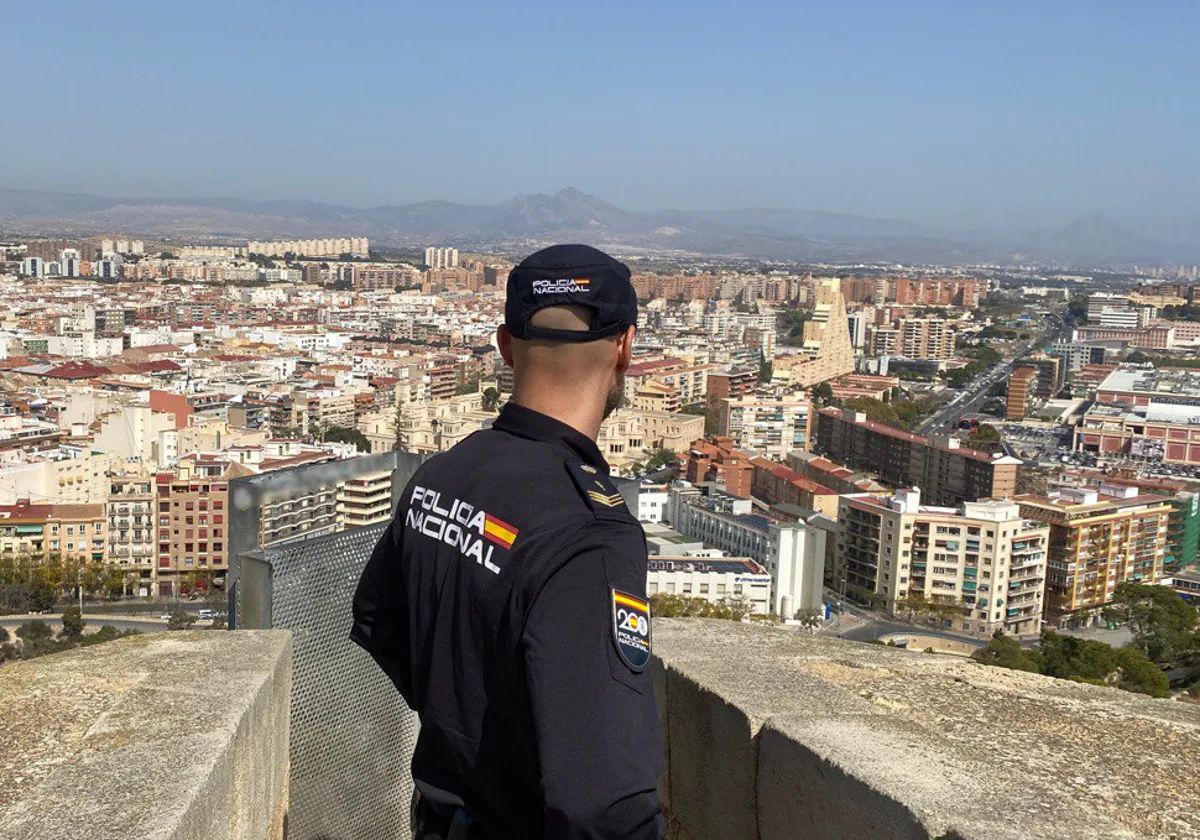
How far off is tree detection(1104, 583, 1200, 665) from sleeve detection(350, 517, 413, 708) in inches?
411

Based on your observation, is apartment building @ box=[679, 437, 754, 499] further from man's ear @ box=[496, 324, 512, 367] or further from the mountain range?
the mountain range

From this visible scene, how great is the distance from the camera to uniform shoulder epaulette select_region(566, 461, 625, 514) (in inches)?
25.8

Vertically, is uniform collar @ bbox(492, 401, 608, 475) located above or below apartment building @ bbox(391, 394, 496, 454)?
above

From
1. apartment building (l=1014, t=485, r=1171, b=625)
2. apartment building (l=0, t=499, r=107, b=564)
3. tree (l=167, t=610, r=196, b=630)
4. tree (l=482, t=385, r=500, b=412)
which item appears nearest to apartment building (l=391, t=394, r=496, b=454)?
tree (l=482, t=385, r=500, b=412)

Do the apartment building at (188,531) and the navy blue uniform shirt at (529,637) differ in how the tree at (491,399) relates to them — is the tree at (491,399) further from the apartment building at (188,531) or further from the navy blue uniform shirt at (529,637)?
the navy blue uniform shirt at (529,637)

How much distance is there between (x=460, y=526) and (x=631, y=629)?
0.12 metres

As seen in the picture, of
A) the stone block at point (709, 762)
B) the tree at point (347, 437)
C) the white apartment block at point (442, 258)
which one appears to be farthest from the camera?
the white apartment block at point (442, 258)

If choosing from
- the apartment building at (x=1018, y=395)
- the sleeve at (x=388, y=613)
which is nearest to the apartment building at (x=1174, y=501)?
the apartment building at (x=1018, y=395)

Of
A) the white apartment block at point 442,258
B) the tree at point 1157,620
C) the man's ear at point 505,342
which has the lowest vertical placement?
the tree at point 1157,620

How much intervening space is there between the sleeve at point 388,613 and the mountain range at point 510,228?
83.9m

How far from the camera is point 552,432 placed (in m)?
0.71

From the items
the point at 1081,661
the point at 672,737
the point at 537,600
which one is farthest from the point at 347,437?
the point at 537,600

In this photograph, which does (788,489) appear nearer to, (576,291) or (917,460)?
(917,460)

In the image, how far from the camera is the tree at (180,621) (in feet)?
34.1
